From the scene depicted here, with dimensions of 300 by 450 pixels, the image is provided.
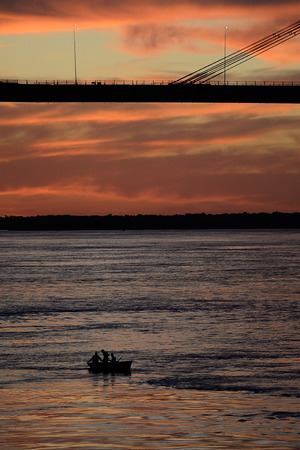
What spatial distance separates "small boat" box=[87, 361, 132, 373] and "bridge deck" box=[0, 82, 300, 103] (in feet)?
172

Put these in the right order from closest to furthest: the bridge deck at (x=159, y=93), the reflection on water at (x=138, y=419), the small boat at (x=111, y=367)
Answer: the reflection on water at (x=138, y=419), the small boat at (x=111, y=367), the bridge deck at (x=159, y=93)

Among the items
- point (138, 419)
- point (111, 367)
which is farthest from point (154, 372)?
point (138, 419)

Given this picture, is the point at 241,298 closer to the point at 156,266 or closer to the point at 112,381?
the point at 112,381

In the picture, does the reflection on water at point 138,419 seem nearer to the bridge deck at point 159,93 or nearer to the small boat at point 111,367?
the small boat at point 111,367

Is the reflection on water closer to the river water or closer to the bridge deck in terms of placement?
the river water

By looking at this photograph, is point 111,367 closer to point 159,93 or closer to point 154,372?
point 154,372

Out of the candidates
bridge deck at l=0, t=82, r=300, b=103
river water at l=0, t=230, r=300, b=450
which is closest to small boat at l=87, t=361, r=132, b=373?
river water at l=0, t=230, r=300, b=450

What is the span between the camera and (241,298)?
54375 mm

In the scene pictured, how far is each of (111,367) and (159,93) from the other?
55.6 meters

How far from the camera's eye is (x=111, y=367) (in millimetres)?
24984

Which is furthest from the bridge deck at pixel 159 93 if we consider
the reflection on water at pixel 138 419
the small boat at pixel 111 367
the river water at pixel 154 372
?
the reflection on water at pixel 138 419

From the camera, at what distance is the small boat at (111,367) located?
24859 mm

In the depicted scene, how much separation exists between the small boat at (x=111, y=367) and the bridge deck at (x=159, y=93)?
52450mm

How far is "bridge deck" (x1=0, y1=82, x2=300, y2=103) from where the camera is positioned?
7494 centimetres
